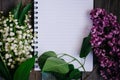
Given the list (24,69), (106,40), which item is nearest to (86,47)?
(106,40)

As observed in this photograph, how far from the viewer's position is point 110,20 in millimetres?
804

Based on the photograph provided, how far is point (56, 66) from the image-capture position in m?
0.77

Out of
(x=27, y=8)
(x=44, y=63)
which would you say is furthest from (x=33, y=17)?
(x=44, y=63)

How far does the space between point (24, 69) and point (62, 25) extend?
19 cm

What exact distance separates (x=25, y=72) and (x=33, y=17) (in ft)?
0.60

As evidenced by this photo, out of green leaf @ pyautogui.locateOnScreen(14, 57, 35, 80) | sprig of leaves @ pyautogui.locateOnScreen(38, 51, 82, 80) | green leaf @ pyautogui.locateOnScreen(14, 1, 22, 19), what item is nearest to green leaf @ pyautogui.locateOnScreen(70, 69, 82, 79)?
sprig of leaves @ pyautogui.locateOnScreen(38, 51, 82, 80)

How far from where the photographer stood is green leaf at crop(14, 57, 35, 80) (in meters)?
0.74

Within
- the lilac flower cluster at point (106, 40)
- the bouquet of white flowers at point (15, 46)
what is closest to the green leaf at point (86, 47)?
the lilac flower cluster at point (106, 40)

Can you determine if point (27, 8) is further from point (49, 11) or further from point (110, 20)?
point (110, 20)

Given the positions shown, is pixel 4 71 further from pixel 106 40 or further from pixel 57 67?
pixel 106 40

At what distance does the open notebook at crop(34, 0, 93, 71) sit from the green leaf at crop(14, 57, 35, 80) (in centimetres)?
9

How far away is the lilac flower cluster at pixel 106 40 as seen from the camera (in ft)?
2.60

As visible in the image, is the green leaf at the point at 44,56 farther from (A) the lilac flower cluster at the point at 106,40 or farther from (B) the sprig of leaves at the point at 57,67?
(A) the lilac flower cluster at the point at 106,40

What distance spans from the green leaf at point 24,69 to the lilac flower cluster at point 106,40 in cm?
19
